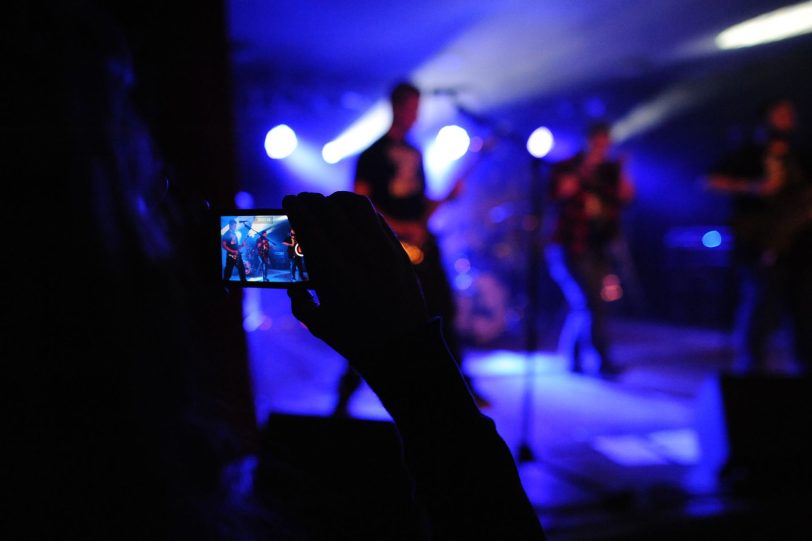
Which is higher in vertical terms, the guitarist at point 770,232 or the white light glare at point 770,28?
the white light glare at point 770,28

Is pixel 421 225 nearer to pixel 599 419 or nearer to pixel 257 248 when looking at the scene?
pixel 599 419

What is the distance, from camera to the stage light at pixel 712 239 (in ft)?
20.1

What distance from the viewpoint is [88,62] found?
0.50 metres

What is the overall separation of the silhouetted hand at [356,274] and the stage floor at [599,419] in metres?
0.81

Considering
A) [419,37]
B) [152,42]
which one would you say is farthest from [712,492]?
[419,37]

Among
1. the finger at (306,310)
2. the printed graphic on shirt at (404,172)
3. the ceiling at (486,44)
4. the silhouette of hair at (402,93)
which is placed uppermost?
the ceiling at (486,44)

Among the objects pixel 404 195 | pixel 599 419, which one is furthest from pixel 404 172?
pixel 599 419

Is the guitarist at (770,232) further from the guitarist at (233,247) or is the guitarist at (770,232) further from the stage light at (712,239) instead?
the guitarist at (233,247)

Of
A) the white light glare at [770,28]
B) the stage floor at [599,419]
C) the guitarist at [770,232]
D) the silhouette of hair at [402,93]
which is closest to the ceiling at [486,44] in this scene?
the white light glare at [770,28]

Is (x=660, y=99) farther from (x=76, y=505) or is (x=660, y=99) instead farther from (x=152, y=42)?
(x=76, y=505)

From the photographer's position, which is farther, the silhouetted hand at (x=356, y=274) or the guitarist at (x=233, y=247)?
the guitarist at (x=233, y=247)

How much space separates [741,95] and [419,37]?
370cm

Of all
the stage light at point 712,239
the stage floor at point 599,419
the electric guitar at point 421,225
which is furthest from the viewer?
the stage light at point 712,239

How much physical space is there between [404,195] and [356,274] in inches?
82.3
